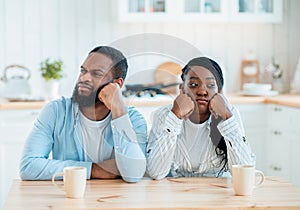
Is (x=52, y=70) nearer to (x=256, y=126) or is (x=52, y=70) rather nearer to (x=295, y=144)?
(x=256, y=126)

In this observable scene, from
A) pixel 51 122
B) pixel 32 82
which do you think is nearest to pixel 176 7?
pixel 32 82

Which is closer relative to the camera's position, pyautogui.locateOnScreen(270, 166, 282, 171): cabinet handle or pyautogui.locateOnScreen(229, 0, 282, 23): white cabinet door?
pyautogui.locateOnScreen(270, 166, 282, 171): cabinet handle

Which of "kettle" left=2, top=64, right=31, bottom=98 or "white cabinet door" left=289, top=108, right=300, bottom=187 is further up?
"kettle" left=2, top=64, right=31, bottom=98

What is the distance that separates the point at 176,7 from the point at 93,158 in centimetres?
237

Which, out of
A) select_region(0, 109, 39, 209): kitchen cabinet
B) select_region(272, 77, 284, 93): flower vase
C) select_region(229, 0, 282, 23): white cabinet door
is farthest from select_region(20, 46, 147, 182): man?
select_region(272, 77, 284, 93): flower vase

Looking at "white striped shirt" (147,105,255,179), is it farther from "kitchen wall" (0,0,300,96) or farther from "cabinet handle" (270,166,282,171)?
"kitchen wall" (0,0,300,96)

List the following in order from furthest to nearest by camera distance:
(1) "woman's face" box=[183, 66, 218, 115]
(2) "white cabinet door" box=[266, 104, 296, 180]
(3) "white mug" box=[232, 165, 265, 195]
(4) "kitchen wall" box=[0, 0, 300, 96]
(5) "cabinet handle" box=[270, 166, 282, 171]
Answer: (4) "kitchen wall" box=[0, 0, 300, 96] → (5) "cabinet handle" box=[270, 166, 282, 171] → (2) "white cabinet door" box=[266, 104, 296, 180] → (1) "woman's face" box=[183, 66, 218, 115] → (3) "white mug" box=[232, 165, 265, 195]

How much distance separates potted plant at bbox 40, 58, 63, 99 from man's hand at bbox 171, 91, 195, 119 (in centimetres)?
223

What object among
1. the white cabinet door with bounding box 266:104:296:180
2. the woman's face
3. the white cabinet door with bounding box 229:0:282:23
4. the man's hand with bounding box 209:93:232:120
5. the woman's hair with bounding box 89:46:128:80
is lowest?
the white cabinet door with bounding box 266:104:296:180

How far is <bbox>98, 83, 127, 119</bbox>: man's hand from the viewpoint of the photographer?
6.60 ft

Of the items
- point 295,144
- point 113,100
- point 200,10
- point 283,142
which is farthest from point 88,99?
point 200,10

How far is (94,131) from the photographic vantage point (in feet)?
6.78

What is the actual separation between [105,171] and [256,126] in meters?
2.28

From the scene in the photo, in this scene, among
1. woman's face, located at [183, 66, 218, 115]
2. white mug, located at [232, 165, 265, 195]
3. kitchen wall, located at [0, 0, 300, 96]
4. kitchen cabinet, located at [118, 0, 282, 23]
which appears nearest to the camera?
white mug, located at [232, 165, 265, 195]
